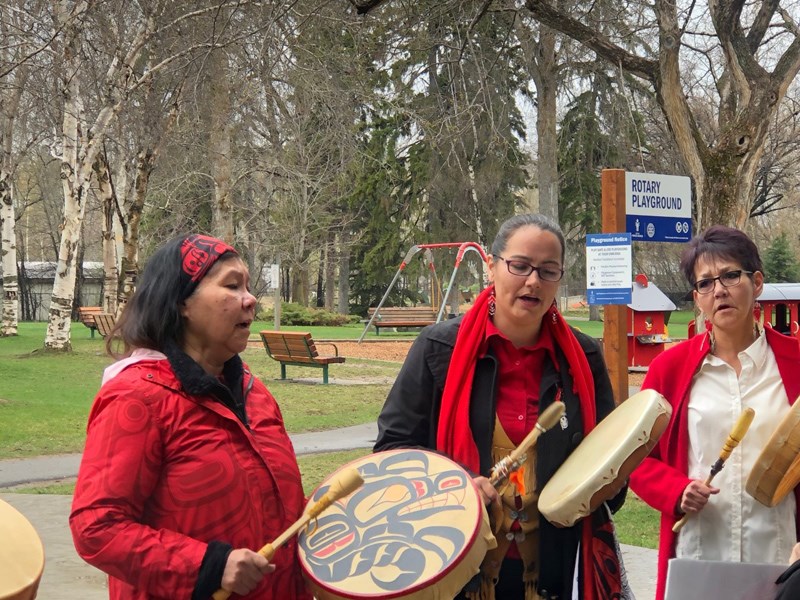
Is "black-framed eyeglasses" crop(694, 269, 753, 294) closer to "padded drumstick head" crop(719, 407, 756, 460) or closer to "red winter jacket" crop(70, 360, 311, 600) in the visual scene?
"padded drumstick head" crop(719, 407, 756, 460)

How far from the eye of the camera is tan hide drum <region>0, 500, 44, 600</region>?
2082 millimetres

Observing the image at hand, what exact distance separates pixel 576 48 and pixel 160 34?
26.1 feet

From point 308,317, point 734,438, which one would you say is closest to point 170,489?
point 734,438

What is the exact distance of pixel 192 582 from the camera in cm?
238

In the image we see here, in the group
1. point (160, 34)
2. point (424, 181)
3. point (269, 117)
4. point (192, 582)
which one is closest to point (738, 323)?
point (192, 582)

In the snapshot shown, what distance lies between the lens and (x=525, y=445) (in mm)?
2777

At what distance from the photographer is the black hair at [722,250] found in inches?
127

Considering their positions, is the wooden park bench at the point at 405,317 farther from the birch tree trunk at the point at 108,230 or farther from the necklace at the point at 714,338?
the necklace at the point at 714,338

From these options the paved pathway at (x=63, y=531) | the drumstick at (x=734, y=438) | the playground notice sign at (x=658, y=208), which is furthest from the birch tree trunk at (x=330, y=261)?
the drumstick at (x=734, y=438)

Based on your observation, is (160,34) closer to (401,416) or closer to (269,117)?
(269,117)

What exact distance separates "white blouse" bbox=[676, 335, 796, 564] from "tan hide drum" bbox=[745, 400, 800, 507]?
0.12 meters

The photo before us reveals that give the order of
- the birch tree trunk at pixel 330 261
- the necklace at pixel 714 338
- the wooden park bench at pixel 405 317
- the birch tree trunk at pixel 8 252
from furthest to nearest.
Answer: the birch tree trunk at pixel 330 261 → the wooden park bench at pixel 405 317 → the birch tree trunk at pixel 8 252 → the necklace at pixel 714 338

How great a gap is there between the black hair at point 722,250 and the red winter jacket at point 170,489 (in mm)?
1470

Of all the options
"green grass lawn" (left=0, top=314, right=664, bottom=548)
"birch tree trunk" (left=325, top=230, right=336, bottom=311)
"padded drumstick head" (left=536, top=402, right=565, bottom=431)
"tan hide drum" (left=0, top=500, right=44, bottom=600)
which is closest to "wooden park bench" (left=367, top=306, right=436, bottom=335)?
"green grass lawn" (left=0, top=314, right=664, bottom=548)
